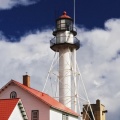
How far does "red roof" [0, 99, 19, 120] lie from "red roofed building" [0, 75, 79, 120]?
26.8ft

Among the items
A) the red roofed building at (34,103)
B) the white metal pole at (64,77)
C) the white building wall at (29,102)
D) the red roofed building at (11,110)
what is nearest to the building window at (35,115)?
the red roofed building at (34,103)

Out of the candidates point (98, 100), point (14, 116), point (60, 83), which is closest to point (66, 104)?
point (60, 83)

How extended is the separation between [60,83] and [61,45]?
16.0 feet

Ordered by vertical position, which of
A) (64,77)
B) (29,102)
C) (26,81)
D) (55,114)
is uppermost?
(64,77)

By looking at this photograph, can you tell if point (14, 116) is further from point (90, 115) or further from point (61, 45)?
point (90, 115)

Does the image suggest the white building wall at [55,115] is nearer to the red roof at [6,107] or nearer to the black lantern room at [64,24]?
the red roof at [6,107]

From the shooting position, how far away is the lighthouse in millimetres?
52031

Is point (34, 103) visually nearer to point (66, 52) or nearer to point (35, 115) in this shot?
point (35, 115)

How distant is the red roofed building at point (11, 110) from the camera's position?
1304 inches

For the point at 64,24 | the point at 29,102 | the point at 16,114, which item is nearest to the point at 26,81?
the point at 29,102

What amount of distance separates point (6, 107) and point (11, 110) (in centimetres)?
70

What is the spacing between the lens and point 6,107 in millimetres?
34094

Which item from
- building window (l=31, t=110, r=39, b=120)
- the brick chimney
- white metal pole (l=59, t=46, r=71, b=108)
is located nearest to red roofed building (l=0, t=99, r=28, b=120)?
building window (l=31, t=110, r=39, b=120)

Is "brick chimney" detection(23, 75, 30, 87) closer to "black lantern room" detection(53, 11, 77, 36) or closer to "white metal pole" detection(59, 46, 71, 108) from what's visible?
"white metal pole" detection(59, 46, 71, 108)
